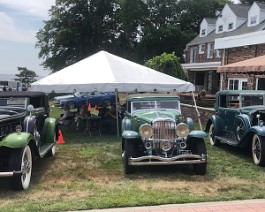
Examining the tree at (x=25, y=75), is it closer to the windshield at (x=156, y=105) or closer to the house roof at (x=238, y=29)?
the house roof at (x=238, y=29)

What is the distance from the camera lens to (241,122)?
926 cm

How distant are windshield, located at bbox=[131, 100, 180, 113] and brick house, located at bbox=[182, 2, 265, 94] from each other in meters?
14.0

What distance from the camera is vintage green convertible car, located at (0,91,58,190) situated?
246 inches

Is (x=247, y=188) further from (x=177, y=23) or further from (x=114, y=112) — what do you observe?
(x=177, y=23)

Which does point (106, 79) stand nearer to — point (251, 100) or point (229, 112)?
point (229, 112)

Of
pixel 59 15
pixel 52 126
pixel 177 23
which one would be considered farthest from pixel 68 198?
pixel 177 23

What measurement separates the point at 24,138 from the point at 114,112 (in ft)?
24.2

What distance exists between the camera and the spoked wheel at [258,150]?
7.98 m

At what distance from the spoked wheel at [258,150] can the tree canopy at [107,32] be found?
38.2 metres

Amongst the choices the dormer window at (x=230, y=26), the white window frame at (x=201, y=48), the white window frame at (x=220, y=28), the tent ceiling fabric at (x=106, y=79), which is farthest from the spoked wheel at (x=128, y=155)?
the white window frame at (x=201, y=48)

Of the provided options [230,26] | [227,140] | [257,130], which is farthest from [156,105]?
[230,26]

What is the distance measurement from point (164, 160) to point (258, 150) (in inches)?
95.1

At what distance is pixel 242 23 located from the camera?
112 ft

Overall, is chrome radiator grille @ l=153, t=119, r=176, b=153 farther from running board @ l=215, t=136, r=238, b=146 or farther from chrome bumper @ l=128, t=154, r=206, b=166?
running board @ l=215, t=136, r=238, b=146
